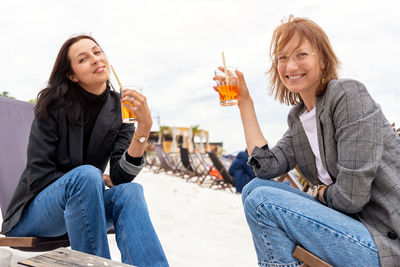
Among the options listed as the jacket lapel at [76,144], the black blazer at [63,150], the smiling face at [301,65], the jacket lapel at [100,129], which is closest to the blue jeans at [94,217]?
the black blazer at [63,150]

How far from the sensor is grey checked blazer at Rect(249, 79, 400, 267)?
1.33 metres

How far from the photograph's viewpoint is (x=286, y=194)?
1453mm

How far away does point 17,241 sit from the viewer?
70.9 inches

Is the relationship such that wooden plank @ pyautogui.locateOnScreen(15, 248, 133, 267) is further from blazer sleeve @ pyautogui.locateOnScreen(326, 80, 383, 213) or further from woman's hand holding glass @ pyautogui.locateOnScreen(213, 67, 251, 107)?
woman's hand holding glass @ pyautogui.locateOnScreen(213, 67, 251, 107)

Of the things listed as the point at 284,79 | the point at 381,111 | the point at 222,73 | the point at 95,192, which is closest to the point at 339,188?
the point at 381,111

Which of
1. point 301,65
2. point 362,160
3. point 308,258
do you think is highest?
point 301,65

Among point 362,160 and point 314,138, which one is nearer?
point 362,160

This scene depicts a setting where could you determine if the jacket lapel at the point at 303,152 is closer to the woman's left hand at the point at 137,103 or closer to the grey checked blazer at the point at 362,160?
the grey checked blazer at the point at 362,160

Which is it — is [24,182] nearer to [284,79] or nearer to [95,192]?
[95,192]

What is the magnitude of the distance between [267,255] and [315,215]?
0.26m

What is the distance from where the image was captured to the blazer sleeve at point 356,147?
1.34 meters

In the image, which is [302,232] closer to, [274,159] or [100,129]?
[274,159]

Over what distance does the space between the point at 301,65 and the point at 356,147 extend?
47 cm

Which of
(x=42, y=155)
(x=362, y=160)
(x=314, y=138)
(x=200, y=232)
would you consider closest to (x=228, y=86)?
(x=314, y=138)
